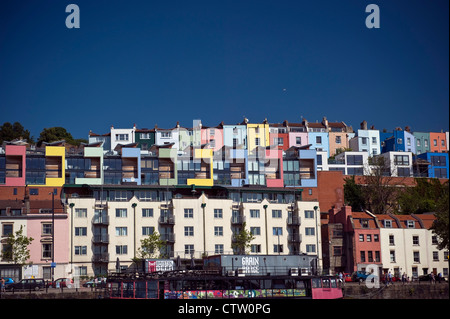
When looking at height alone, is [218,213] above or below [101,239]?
above

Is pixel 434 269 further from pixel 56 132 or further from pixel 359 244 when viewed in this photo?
pixel 56 132

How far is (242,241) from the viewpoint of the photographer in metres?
91.4

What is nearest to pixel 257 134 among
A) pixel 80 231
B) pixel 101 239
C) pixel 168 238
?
pixel 168 238

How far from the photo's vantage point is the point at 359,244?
304ft

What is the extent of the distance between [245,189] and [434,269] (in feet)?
84.6

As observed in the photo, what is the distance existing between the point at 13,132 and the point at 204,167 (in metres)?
46.2

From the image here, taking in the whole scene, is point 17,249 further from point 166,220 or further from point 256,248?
point 256,248

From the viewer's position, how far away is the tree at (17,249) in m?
83.9

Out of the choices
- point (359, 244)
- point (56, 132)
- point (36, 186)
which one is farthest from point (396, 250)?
point (56, 132)

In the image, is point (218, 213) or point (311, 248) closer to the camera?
point (218, 213)

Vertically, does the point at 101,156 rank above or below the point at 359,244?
above

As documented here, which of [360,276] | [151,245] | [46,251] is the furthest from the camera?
[151,245]

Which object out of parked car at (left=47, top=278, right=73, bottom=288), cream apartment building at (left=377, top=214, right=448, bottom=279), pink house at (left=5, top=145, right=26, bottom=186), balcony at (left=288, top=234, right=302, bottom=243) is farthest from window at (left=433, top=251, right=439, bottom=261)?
pink house at (left=5, top=145, right=26, bottom=186)
